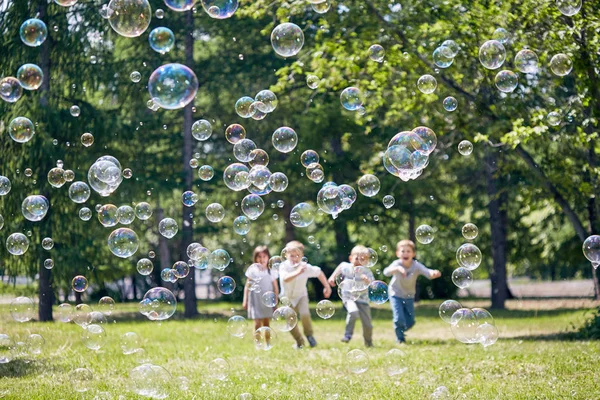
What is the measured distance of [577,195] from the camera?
12422 mm

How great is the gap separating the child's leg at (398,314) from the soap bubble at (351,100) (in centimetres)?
322

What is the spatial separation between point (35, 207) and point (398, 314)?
5.47m

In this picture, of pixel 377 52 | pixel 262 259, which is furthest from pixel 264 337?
pixel 377 52

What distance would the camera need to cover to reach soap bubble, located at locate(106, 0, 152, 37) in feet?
27.2

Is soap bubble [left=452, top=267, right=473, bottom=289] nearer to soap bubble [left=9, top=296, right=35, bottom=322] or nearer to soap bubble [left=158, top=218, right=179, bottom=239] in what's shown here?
soap bubble [left=158, top=218, right=179, bottom=239]

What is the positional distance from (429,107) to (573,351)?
17.5 feet

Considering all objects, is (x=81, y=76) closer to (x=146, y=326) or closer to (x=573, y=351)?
(x=146, y=326)

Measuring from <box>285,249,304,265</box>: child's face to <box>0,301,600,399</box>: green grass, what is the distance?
4.09ft

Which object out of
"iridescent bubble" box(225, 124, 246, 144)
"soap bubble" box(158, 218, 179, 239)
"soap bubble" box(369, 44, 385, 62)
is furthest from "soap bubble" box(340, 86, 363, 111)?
"soap bubble" box(158, 218, 179, 239)

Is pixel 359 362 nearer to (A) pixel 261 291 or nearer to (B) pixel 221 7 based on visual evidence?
(A) pixel 261 291

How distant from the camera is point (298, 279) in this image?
Result: 11.1 m

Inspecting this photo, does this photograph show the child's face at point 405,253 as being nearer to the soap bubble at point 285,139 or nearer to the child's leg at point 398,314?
the child's leg at point 398,314

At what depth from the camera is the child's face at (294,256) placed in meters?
10.3

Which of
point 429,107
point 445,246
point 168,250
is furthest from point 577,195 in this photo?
point 168,250
